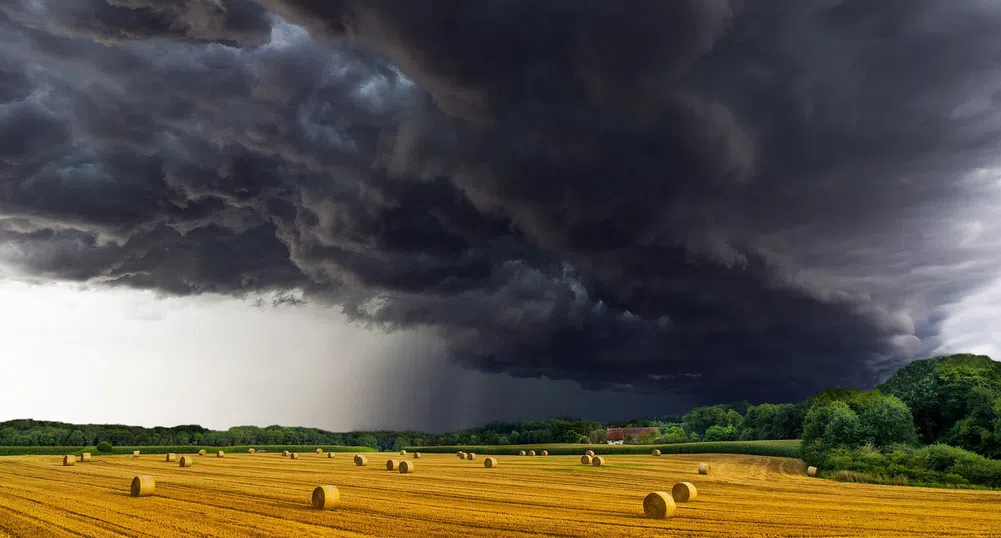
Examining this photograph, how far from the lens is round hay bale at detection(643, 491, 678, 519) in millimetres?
20828

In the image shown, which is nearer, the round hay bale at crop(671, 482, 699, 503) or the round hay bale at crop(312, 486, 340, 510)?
the round hay bale at crop(312, 486, 340, 510)

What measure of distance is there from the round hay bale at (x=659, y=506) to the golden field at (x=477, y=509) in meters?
0.32

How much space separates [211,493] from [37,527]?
9713mm

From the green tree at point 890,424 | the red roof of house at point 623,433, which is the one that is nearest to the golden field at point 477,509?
the green tree at point 890,424

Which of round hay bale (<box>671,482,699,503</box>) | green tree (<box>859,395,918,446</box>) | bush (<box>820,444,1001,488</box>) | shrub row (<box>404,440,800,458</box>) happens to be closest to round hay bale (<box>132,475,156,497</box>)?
round hay bale (<box>671,482,699,503</box>)

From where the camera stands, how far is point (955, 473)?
3497 centimetres

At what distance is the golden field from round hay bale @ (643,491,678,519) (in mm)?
320

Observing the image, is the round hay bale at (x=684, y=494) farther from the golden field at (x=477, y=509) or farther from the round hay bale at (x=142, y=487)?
the round hay bale at (x=142, y=487)

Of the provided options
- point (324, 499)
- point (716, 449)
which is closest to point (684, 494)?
point (324, 499)

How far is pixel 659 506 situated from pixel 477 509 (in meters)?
6.23

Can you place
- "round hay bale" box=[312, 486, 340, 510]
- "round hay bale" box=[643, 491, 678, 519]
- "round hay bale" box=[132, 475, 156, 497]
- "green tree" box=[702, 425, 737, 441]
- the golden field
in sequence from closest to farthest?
the golden field → "round hay bale" box=[643, 491, 678, 519] → "round hay bale" box=[312, 486, 340, 510] → "round hay bale" box=[132, 475, 156, 497] → "green tree" box=[702, 425, 737, 441]

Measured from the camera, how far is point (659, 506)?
824 inches

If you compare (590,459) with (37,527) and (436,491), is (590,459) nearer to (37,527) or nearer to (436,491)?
(436,491)

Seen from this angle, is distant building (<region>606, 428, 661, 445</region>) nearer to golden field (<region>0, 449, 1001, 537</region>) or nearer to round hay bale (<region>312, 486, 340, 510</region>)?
golden field (<region>0, 449, 1001, 537</region>)
